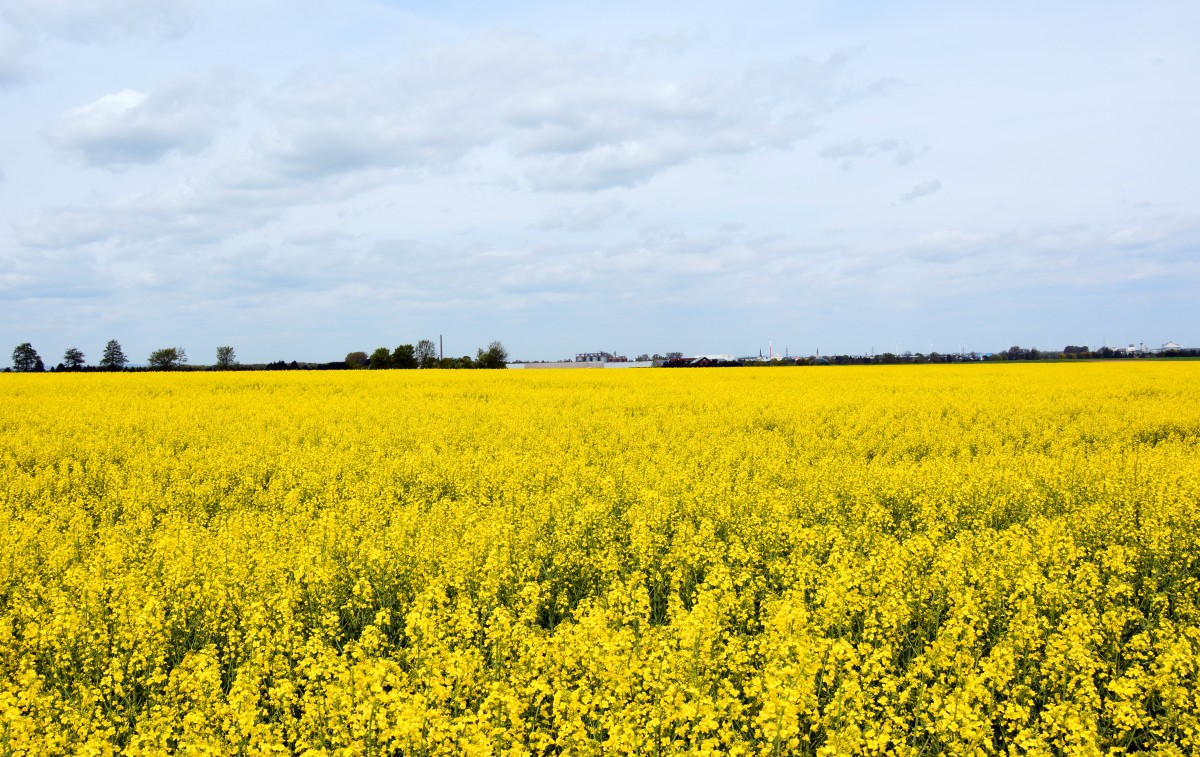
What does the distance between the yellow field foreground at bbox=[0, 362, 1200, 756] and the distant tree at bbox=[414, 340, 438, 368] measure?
52.8 metres

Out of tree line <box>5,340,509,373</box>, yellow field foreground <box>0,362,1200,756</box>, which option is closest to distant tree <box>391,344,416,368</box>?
tree line <box>5,340,509,373</box>

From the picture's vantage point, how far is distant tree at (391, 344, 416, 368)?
2586 inches

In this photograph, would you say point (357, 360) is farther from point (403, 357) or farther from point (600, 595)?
point (600, 595)

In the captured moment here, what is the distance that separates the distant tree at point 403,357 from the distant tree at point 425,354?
1606 millimetres

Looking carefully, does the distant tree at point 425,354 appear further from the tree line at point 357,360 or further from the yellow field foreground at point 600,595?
the yellow field foreground at point 600,595

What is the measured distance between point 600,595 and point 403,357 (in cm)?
6229

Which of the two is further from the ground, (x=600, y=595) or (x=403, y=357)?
(x=403, y=357)

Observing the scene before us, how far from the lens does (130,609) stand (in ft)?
18.6

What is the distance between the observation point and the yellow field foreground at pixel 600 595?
3920mm

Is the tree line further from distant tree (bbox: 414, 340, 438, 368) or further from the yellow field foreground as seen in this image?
the yellow field foreground

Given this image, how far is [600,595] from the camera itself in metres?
6.71

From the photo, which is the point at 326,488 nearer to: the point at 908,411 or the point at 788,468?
the point at 788,468

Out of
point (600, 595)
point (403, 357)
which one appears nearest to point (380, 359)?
point (403, 357)

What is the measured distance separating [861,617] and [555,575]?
114 inches
